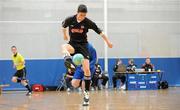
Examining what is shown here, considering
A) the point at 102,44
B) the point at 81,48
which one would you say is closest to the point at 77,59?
the point at 81,48

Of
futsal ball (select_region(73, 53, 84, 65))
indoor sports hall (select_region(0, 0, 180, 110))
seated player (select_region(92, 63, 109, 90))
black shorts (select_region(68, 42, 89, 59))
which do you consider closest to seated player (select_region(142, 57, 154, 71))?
indoor sports hall (select_region(0, 0, 180, 110))

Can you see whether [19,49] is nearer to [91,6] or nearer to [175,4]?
[91,6]

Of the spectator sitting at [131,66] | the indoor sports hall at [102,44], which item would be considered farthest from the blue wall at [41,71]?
the spectator sitting at [131,66]

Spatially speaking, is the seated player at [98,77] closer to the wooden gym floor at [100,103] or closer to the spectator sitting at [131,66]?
the spectator sitting at [131,66]

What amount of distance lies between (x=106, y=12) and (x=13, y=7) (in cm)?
514

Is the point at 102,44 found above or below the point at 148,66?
above

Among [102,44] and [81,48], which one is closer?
[81,48]

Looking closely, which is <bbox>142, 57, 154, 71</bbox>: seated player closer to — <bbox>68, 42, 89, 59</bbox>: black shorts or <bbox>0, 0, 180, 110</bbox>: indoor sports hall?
<bbox>0, 0, 180, 110</bbox>: indoor sports hall

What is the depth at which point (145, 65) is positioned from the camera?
22.2 metres

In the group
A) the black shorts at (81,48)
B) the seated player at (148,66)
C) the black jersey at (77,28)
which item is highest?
the black jersey at (77,28)

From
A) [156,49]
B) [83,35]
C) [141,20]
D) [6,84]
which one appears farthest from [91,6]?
[83,35]

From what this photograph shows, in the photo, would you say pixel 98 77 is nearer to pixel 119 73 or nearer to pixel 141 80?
pixel 119 73

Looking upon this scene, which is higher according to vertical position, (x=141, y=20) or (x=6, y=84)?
(x=141, y=20)

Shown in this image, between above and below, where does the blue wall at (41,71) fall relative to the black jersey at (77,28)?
below
